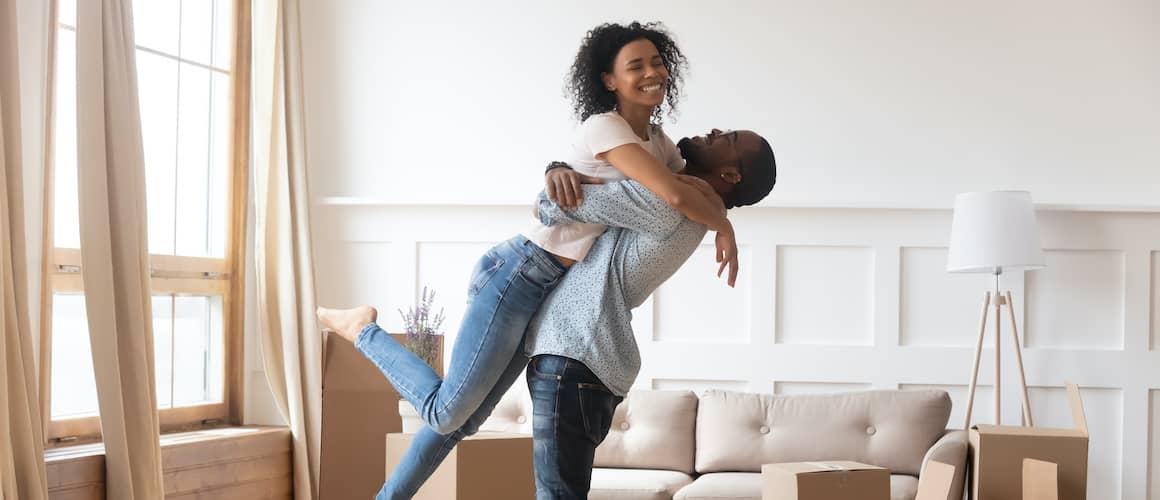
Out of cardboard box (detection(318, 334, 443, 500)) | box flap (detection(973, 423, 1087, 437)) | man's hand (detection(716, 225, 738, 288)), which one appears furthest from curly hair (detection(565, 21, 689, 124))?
cardboard box (detection(318, 334, 443, 500))

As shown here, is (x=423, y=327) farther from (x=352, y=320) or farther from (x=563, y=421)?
(x=563, y=421)

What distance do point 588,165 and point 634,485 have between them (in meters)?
2.06

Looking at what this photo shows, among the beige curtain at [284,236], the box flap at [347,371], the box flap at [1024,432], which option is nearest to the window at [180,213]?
the beige curtain at [284,236]

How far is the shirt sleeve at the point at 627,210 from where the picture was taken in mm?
2188

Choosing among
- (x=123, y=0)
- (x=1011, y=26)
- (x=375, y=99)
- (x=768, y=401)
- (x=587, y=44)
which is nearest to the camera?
(x=587, y=44)

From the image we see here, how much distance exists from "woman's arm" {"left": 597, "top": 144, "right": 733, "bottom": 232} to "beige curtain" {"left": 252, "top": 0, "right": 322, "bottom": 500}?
308cm

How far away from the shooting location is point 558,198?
222 centimetres

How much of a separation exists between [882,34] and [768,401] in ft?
5.45

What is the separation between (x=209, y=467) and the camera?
445 cm

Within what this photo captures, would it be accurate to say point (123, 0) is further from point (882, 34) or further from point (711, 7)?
point (882, 34)

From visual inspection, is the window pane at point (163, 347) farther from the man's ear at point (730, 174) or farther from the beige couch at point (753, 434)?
the man's ear at point (730, 174)

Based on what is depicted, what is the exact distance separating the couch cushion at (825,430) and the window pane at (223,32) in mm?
2546

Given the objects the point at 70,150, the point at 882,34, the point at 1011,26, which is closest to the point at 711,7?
the point at 882,34

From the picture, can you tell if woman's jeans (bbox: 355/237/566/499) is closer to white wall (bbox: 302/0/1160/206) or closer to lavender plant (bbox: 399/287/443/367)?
lavender plant (bbox: 399/287/443/367)
